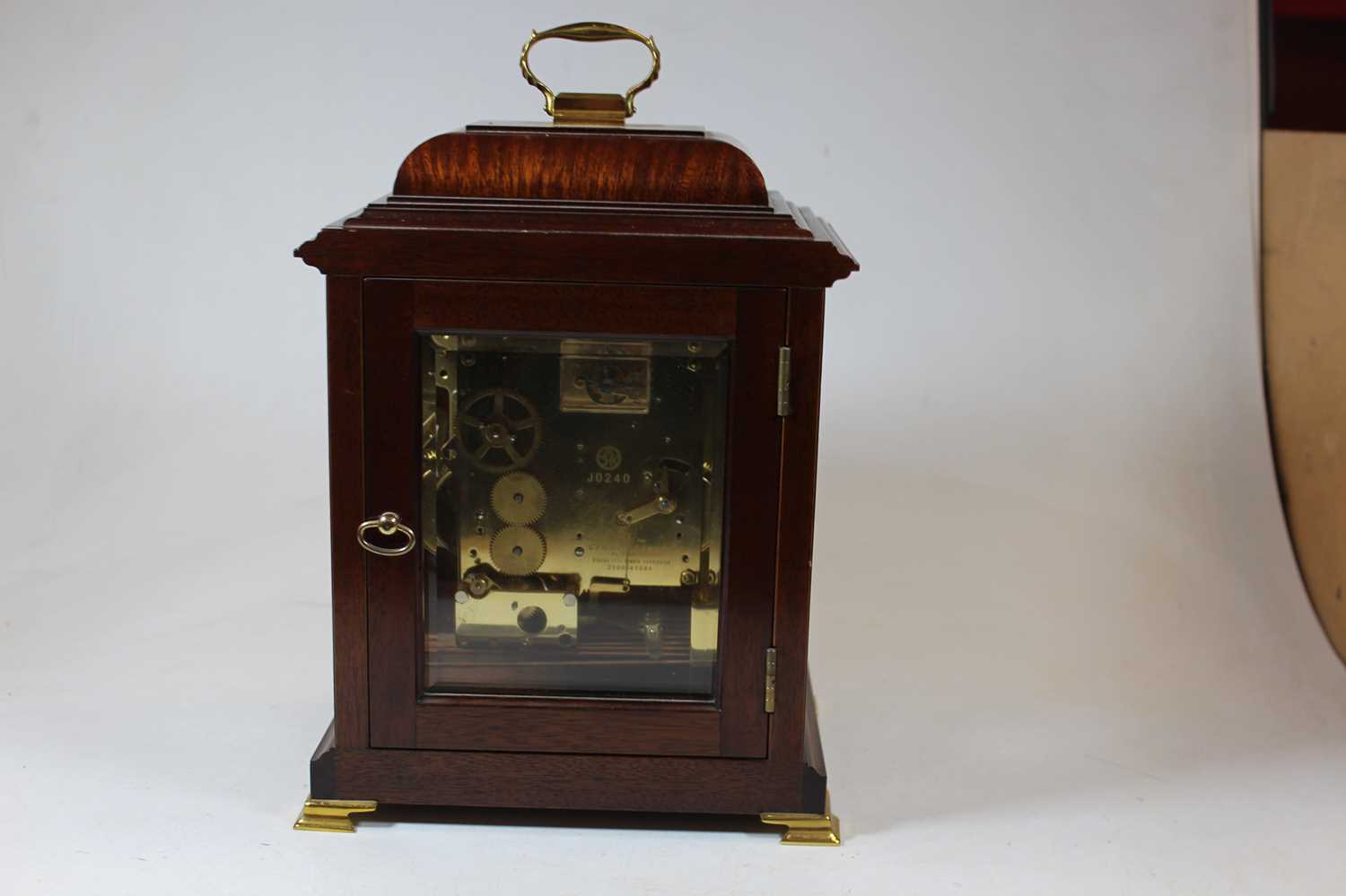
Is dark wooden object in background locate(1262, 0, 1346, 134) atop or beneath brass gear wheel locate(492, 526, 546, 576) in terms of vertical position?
atop

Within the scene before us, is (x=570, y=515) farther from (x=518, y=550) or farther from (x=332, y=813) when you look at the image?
(x=332, y=813)

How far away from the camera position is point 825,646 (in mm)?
2729

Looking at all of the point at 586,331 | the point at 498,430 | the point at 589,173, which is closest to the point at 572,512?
the point at 498,430

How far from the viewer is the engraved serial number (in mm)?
2061

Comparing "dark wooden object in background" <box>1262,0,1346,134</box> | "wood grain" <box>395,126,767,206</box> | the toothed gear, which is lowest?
the toothed gear

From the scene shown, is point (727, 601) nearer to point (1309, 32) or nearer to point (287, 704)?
point (287, 704)

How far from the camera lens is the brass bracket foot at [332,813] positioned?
2.09 m

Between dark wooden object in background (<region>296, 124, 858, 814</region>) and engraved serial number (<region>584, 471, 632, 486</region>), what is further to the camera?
engraved serial number (<region>584, 471, 632, 486</region>)

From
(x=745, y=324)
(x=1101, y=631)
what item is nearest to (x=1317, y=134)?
(x=1101, y=631)

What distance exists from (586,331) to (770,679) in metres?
0.48

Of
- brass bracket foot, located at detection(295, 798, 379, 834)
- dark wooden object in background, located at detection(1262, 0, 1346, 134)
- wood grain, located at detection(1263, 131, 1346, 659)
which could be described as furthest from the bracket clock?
dark wooden object in background, located at detection(1262, 0, 1346, 134)

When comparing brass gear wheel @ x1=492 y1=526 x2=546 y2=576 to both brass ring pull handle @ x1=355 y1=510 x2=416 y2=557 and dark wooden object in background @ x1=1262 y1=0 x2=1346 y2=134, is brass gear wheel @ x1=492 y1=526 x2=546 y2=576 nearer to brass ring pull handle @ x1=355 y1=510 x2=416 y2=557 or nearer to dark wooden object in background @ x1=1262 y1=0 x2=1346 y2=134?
brass ring pull handle @ x1=355 y1=510 x2=416 y2=557

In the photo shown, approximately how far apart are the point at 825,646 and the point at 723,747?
67 centimetres

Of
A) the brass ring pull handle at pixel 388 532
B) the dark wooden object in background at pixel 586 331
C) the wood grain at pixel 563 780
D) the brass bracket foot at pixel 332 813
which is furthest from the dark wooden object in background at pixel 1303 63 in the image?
the brass bracket foot at pixel 332 813
